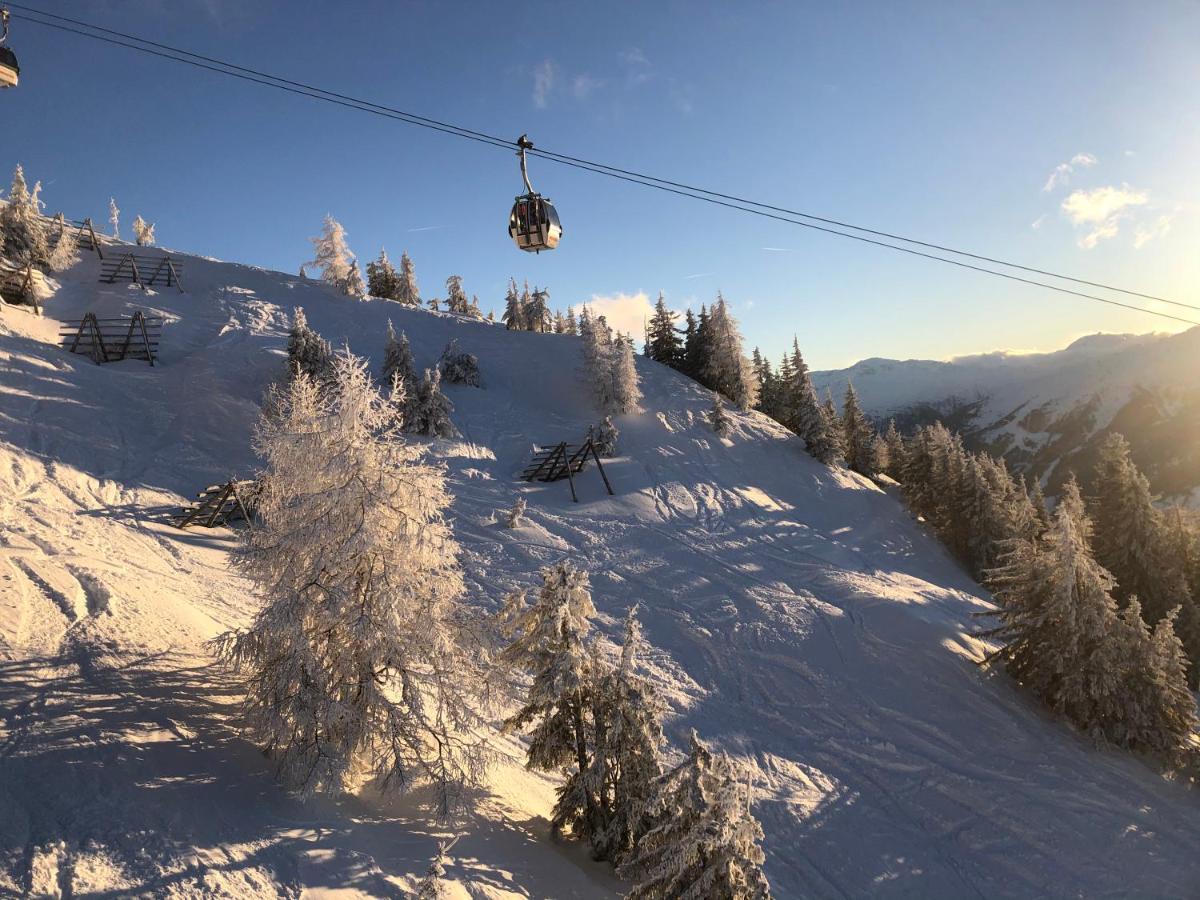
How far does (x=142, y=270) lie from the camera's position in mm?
45656

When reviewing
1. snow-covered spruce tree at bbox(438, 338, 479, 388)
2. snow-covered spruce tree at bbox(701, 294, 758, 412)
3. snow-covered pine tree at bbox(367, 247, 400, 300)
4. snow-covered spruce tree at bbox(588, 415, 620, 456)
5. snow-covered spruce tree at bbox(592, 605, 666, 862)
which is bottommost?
snow-covered spruce tree at bbox(592, 605, 666, 862)

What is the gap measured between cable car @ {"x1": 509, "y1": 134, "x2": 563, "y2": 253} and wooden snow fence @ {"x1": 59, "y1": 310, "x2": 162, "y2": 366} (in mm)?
32450

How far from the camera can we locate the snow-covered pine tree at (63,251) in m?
40.3

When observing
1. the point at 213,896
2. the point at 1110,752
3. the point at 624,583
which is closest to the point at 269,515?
the point at 213,896

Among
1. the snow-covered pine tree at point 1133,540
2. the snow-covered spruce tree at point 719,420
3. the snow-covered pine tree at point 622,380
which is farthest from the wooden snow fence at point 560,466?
the snow-covered pine tree at point 1133,540

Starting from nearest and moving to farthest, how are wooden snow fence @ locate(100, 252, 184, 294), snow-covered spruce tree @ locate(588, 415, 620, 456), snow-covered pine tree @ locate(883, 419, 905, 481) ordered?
snow-covered spruce tree @ locate(588, 415, 620, 456), wooden snow fence @ locate(100, 252, 184, 294), snow-covered pine tree @ locate(883, 419, 905, 481)

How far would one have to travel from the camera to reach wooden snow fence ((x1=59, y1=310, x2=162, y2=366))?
31906 millimetres

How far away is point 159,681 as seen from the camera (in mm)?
10102

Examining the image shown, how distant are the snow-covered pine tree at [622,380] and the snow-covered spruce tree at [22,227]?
1516 inches

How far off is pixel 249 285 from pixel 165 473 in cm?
3398

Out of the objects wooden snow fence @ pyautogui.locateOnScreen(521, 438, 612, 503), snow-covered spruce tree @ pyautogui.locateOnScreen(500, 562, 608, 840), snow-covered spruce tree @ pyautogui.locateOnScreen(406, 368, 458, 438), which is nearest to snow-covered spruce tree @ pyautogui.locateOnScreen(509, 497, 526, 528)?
wooden snow fence @ pyautogui.locateOnScreen(521, 438, 612, 503)

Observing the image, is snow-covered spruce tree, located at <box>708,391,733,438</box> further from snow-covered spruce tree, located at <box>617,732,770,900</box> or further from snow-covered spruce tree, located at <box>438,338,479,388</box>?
snow-covered spruce tree, located at <box>617,732,770,900</box>

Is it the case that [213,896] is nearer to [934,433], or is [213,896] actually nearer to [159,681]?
[159,681]

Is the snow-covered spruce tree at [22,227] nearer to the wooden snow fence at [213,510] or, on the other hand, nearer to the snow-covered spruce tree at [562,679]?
the wooden snow fence at [213,510]
